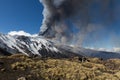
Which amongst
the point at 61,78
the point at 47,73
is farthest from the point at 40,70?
the point at 61,78

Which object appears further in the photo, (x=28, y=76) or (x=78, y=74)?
(x=78, y=74)

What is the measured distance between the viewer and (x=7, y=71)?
92125 millimetres

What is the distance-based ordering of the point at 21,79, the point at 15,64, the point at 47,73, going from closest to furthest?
the point at 21,79 → the point at 47,73 → the point at 15,64

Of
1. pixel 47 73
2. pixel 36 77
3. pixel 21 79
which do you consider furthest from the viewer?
pixel 47 73

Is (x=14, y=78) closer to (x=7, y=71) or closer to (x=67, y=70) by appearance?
(x=7, y=71)

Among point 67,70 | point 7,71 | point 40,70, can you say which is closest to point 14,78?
point 7,71

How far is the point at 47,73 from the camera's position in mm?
93938

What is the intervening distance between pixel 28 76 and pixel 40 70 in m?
11.3

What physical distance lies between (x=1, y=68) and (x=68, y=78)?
25.5 m

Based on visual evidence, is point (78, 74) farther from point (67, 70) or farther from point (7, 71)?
point (7, 71)

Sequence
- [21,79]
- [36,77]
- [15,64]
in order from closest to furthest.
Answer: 1. [21,79]
2. [36,77]
3. [15,64]

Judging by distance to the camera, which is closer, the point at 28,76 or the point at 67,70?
the point at 28,76

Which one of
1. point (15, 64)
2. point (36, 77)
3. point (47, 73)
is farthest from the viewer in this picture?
point (15, 64)

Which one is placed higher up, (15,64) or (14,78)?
(15,64)
